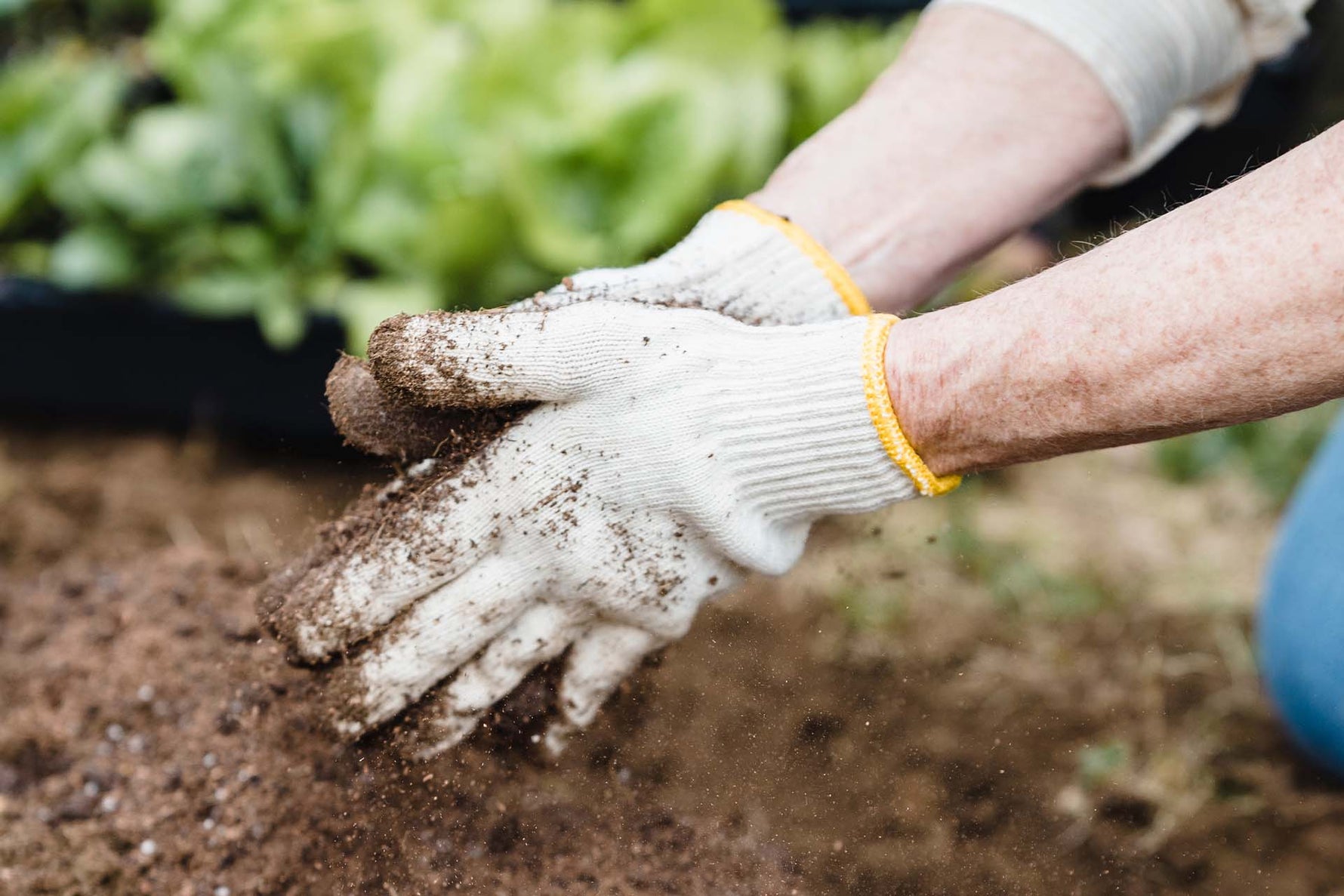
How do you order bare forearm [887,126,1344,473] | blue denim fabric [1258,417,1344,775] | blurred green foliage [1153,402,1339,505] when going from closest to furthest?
bare forearm [887,126,1344,473]
blue denim fabric [1258,417,1344,775]
blurred green foliage [1153,402,1339,505]

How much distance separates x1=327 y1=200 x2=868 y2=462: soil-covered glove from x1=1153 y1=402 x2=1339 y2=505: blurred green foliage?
1254 millimetres

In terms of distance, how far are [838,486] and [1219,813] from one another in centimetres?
80

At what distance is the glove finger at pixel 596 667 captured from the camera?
0.97m

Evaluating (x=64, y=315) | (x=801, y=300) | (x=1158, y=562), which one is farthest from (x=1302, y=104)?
(x=64, y=315)

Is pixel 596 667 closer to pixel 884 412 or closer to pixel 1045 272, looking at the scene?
pixel 884 412

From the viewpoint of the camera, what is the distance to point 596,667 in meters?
0.97

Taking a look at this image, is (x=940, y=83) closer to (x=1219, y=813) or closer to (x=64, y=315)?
(x=1219, y=813)

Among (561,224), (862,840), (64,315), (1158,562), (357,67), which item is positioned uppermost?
(357,67)

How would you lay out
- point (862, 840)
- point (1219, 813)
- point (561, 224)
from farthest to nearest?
1. point (561, 224)
2. point (1219, 813)
3. point (862, 840)

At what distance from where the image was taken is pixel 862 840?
101 cm

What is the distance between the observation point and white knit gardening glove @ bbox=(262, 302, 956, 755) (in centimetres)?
86

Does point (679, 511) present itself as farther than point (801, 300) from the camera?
No

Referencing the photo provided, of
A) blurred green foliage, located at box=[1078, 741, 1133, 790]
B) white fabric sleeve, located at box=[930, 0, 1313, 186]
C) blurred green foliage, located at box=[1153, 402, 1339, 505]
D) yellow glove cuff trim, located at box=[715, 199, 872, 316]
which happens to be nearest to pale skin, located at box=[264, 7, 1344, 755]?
yellow glove cuff trim, located at box=[715, 199, 872, 316]

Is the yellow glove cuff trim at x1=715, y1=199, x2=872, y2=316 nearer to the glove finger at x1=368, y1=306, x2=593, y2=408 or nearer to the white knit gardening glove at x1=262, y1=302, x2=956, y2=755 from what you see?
the white knit gardening glove at x1=262, y1=302, x2=956, y2=755
